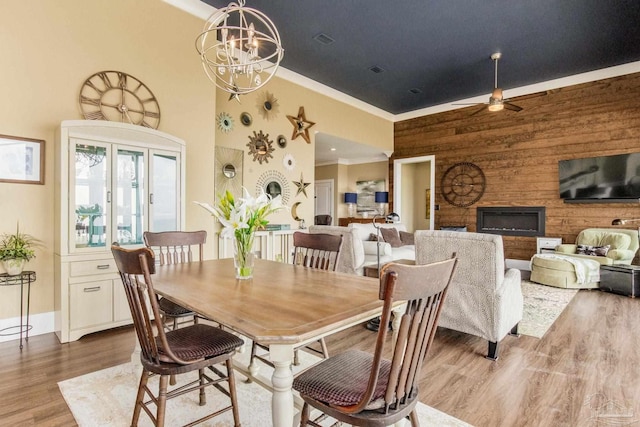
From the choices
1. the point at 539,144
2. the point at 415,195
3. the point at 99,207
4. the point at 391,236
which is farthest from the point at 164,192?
the point at 415,195

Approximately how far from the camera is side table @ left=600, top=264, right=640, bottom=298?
4.53 metres

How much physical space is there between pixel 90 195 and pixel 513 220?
22.9ft

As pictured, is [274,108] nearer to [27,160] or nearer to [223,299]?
[27,160]

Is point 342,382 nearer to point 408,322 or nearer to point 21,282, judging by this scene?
point 408,322

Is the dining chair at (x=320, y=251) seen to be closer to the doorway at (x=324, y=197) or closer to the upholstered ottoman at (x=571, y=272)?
the upholstered ottoman at (x=571, y=272)

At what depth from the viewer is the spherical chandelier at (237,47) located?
201 cm

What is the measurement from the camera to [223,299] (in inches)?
56.5

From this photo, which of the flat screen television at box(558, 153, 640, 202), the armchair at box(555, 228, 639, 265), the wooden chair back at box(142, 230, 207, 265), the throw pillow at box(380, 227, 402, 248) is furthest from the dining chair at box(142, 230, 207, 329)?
the flat screen television at box(558, 153, 640, 202)

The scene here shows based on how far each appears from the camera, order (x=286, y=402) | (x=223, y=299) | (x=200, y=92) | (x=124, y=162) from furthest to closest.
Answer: (x=200, y=92) < (x=124, y=162) < (x=223, y=299) < (x=286, y=402)

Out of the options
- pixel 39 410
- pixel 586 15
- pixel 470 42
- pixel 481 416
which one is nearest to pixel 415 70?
pixel 470 42

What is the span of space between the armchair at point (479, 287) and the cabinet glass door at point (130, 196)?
9.01 feet

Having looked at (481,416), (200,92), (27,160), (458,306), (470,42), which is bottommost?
(481,416)

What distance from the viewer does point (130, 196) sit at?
3.25 metres

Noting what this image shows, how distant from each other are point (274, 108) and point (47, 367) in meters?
4.47
